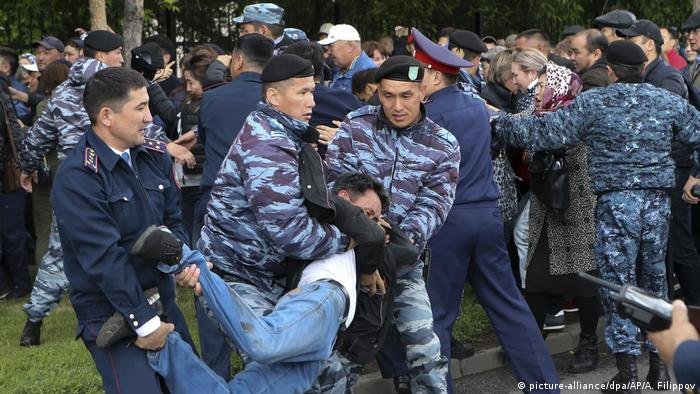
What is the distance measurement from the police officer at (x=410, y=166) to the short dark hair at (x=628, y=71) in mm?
1426

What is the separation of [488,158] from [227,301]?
89.5 inches

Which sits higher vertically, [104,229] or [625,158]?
[104,229]

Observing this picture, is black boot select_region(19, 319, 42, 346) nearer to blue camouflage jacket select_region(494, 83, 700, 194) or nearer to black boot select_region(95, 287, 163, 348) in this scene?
black boot select_region(95, 287, 163, 348)

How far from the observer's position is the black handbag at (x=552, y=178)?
280 inches

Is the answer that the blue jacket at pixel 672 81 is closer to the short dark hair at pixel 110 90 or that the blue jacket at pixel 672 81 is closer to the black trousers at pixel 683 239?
the black trousers at pixel 683 239

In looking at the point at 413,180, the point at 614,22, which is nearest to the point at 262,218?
the point at 413,180

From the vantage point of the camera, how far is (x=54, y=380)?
6.29m

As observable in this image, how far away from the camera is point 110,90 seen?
4.68 meters

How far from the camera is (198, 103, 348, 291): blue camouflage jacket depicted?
4766 millimetres

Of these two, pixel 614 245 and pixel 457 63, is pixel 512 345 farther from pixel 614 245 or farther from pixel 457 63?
pixel 457 63

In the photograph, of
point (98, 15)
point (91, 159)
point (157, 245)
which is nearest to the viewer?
point (157, 245)

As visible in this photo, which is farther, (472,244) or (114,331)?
(472,244)

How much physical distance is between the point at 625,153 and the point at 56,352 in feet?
12.5

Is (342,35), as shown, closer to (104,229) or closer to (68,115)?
(68,115)
